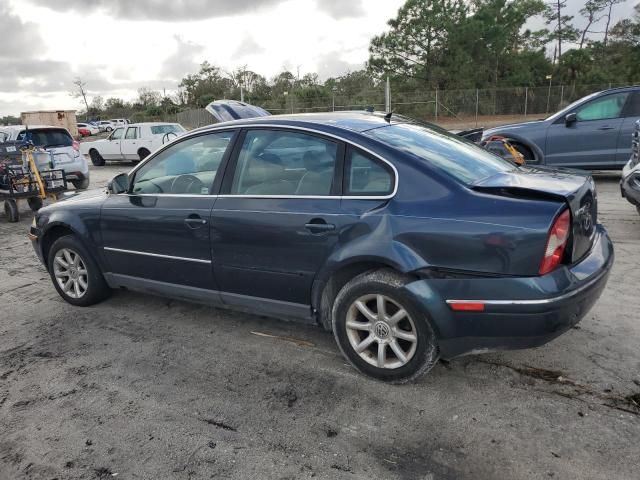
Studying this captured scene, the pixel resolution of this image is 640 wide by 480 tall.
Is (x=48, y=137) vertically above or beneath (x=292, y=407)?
above

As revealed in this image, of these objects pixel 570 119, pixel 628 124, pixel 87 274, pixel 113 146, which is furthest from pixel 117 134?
pixel 628 124

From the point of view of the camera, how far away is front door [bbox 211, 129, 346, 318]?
3.21m

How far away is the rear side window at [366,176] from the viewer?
303 cm

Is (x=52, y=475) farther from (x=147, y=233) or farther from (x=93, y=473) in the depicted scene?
(x=147, y=233)

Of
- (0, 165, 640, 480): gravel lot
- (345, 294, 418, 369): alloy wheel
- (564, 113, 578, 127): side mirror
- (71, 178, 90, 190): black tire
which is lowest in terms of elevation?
(0, 165, 640, 480): gravel lot

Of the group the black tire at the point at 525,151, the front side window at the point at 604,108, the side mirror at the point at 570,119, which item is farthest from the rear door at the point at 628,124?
the black tire at the point at 525,151

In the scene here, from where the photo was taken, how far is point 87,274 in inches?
179

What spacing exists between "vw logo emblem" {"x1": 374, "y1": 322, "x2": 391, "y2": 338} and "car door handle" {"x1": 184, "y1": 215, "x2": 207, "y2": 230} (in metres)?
1.45

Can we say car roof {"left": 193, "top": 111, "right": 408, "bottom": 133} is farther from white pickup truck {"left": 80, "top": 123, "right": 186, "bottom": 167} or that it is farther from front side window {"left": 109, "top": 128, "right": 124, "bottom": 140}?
front side window {"left": 109, "top": 128, "right": 124, "bottom": 140}

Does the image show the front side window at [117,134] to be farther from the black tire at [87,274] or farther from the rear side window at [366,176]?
the rear side window at [366,176]

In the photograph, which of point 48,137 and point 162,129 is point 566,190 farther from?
point 162,129

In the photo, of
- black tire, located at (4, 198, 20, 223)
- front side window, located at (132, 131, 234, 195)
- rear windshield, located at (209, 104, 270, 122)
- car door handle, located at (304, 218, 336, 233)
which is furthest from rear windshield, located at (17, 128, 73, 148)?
car door handle, located at (304, 218, 336, 233)

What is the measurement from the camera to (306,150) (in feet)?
11.2

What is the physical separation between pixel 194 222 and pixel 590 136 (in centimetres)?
796
